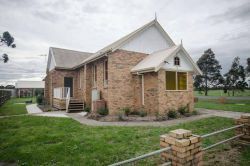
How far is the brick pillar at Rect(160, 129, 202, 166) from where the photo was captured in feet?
10.6

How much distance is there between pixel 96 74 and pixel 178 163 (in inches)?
526

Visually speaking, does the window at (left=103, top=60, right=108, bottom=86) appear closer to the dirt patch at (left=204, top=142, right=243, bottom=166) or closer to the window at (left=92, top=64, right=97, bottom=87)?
the window at (left=92, top=64, right=97, bottom=87)

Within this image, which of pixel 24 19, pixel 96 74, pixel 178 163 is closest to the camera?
pixel 178 163

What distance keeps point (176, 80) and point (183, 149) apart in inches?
392

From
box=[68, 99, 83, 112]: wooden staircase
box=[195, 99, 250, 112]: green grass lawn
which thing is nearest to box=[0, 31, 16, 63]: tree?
box=[68, 99, 83, 112]: wooden staircase

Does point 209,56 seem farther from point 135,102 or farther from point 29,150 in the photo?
point 29,150

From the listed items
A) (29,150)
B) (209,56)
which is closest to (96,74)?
(29,150)

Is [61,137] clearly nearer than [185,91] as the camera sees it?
Yes

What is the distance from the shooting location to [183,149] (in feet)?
10.5

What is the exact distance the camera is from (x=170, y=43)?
1678 cm

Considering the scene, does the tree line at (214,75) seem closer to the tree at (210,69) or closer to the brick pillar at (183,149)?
the tree at (210,69)

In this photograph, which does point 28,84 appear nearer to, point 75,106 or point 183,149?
point 75,106

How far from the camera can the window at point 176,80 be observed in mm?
12259

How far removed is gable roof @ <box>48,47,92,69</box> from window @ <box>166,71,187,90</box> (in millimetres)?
12480
